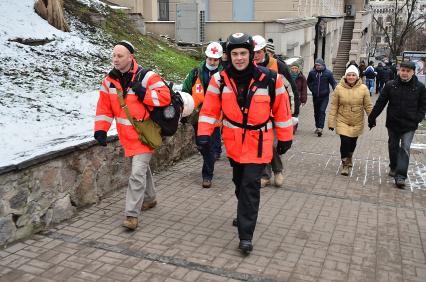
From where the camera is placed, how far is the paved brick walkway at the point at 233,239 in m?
4.03

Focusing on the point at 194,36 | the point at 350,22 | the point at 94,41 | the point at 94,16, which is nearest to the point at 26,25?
the point at 94,41

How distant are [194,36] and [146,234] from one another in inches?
522

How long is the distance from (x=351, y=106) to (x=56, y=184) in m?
4.46

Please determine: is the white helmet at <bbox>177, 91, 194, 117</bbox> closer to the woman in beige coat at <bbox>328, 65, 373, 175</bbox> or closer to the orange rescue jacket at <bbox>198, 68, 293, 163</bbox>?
the orange rescue jacket at <bbox>198, 68, 293, 163</bbox>

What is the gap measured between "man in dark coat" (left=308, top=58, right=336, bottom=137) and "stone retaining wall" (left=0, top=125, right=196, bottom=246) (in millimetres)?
6074

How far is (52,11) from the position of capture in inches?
340

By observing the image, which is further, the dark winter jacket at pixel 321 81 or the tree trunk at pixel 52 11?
the dark winter jacket at pixel 321 81

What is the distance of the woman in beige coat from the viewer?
7305mm

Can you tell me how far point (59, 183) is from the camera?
16.0 ft

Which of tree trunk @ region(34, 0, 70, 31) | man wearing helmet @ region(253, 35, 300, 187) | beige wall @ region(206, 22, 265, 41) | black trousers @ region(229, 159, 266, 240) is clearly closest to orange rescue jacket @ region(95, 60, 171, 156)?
black trousers @ region(229, 159, 266, 240)

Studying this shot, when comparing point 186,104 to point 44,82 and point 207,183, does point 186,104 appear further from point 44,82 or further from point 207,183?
point 44,82

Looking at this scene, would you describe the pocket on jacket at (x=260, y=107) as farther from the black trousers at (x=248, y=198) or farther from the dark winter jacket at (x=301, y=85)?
the dark winter jacket at (x=301, y=85)

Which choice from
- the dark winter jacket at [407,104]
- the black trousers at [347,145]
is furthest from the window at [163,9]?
the dark winter jacket at [407,104]

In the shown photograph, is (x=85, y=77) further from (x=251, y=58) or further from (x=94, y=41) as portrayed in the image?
(x=251, y=58)
